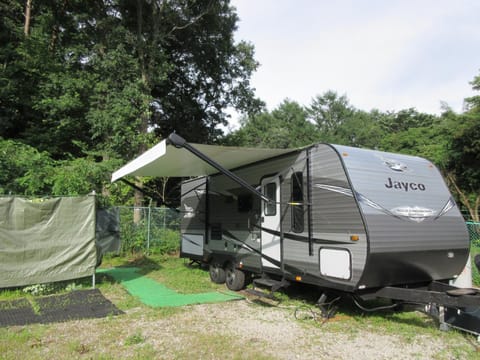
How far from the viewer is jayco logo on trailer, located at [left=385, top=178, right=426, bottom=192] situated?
5.25 metres

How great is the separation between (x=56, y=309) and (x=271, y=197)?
4050mm

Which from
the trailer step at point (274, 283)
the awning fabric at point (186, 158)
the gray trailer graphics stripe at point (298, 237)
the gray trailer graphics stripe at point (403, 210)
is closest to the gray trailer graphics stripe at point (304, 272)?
the trailer step at point (274, 283)

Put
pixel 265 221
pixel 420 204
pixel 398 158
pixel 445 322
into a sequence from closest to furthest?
1. pixel 445 322
2. pixel 420 204
3. pixel 398 158
4. pixel 265 221

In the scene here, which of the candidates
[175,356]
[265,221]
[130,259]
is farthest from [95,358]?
[130,259]

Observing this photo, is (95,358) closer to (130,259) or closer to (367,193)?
(367,193)

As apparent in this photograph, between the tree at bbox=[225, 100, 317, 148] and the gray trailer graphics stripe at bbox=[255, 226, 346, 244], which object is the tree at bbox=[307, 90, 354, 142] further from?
the gray trailer graphics stripe at bbox=[255, 226, 346, 244]

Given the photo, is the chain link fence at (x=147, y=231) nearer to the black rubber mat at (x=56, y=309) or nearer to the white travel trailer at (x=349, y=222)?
the black rubber mat at (x=56, y=309)

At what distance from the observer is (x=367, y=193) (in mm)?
4965

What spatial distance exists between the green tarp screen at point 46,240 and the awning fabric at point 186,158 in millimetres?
1184

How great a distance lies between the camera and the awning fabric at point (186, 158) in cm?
593

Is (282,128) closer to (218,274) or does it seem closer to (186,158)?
(218,274)

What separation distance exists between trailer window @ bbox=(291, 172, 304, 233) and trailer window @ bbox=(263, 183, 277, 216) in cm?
51

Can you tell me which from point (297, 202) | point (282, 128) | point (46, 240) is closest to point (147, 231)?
point (46, 240)

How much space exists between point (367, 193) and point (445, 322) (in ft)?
6.53
